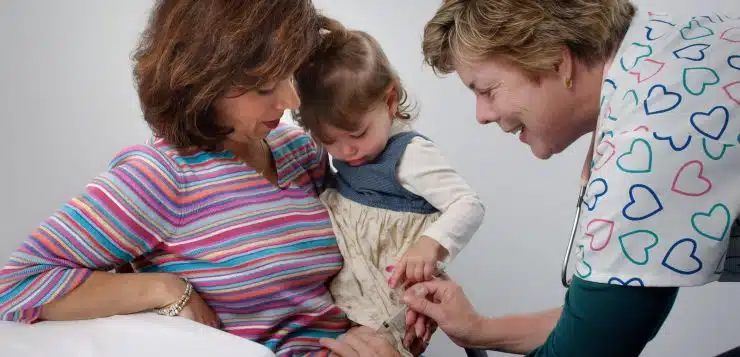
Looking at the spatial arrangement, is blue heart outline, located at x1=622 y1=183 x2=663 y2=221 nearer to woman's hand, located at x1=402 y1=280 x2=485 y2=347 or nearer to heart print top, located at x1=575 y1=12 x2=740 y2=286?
heart print top, located at x1=575 y1=12 x2=740 y2=286

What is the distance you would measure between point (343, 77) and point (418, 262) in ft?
1.31

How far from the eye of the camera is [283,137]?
1597mm

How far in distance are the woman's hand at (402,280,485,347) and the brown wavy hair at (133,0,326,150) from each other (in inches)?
20.0

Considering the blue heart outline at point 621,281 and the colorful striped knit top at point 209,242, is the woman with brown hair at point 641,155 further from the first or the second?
the colorful striped knit top at point 209,242

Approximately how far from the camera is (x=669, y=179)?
2.89 feet

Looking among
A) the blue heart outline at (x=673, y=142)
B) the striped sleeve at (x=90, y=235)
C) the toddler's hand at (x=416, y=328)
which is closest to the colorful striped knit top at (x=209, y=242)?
the striped sleeve at (x=90, y=235)

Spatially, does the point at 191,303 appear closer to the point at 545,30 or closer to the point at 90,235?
the point at 90,235

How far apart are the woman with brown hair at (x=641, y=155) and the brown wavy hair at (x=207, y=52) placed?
0.37 m

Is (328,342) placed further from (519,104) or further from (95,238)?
→ (519,104)

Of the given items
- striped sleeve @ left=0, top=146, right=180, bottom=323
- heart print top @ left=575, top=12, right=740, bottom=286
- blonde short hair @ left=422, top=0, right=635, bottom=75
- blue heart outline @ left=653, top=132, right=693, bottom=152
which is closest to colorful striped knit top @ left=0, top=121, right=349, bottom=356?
striped sleeve @ left=0, top=146, right=180, bottom=323

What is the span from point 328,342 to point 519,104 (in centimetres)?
59

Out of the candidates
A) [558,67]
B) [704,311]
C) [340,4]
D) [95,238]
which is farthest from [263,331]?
[704,311]

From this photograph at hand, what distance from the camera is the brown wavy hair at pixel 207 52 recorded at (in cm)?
126

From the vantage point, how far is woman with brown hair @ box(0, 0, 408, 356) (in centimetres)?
126
